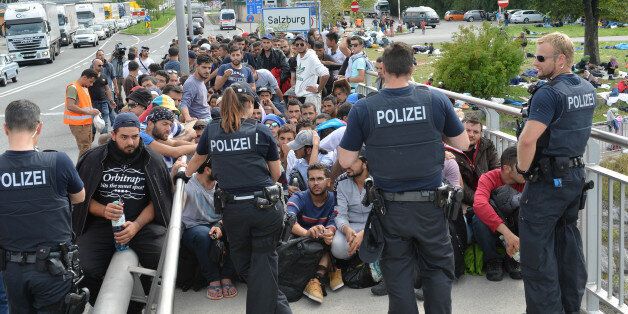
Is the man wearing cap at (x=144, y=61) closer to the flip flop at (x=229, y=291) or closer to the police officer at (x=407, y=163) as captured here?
the flip flop at (x=229, y=291)

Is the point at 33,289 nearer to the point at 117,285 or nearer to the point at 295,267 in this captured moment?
the point at 117,285

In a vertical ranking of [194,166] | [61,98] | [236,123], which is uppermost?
[236,123]

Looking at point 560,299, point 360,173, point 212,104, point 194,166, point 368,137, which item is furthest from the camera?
point 212,104

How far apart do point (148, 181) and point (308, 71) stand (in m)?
6.66

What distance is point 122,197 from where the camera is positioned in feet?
18.7

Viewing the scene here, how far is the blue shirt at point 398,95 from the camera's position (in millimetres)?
4574

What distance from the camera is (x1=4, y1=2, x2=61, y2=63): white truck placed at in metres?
45.0

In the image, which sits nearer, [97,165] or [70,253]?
[70,253]

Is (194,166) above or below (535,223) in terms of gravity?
above

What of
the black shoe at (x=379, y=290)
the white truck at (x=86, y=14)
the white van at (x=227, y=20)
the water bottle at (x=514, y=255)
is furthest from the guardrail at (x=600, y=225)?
the white van at (x=227, y=20)

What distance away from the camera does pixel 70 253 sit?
4797 millimetres

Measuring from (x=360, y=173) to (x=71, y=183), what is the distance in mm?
2476

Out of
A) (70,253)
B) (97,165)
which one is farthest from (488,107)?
(70,253)

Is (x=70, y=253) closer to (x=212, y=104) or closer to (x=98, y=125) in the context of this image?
(x=212, y=104)
